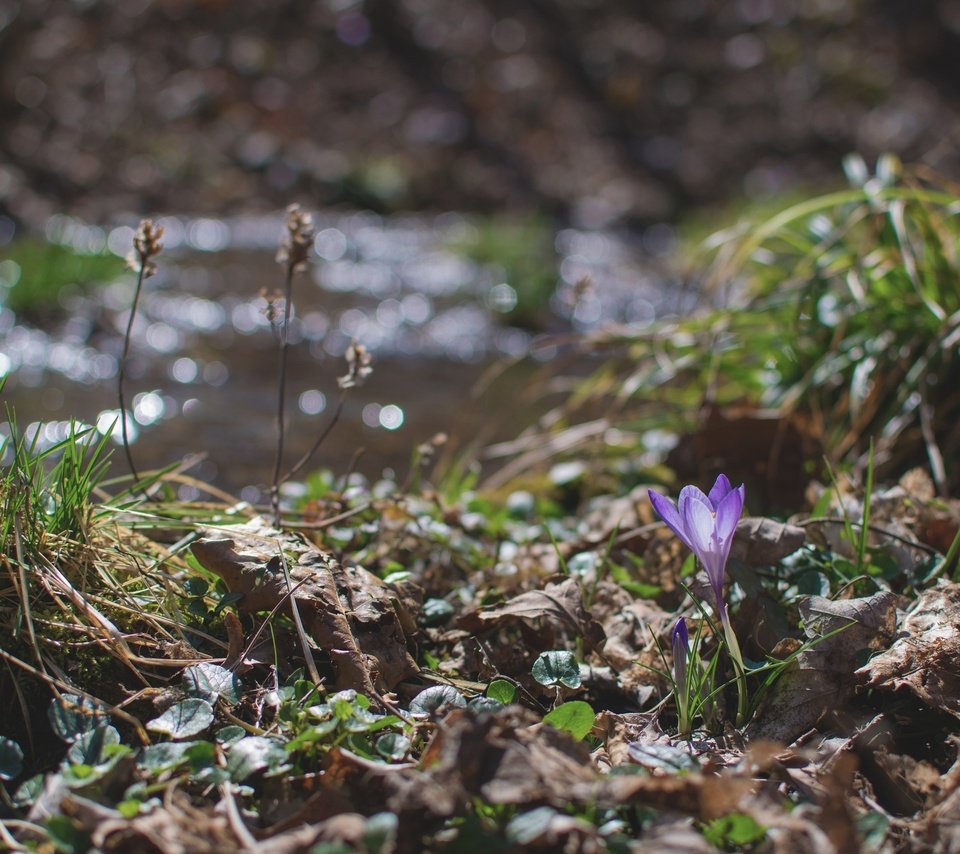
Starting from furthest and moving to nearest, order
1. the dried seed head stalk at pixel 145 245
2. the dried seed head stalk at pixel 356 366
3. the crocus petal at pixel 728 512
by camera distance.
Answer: the dried seed head stalk at pixel 356 366
the dried seed head stalk at pixel 145 245
the crocus petal at pixel 728 512

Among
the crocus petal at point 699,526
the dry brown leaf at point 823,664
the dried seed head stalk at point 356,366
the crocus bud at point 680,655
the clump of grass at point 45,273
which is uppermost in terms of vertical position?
the clump of grass at point 45,273

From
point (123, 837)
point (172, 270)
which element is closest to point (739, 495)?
point (123, 837)

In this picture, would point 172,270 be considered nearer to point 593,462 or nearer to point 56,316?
point 56,316

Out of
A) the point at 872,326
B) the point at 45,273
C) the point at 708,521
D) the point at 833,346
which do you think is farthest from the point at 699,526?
the point at 45,273

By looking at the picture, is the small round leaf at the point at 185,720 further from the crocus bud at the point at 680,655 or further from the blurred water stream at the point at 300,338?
the blurred water stream at the point at 300,338

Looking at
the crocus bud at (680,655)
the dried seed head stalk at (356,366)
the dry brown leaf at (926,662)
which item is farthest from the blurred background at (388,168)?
the crocus bud at (680,655)

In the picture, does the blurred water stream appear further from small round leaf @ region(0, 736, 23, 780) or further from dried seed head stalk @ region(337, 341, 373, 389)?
small round leaf @ region(0, 736, 23, 780)
